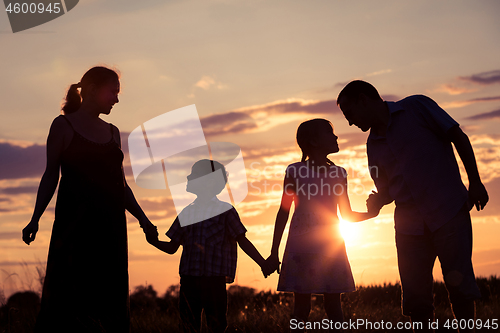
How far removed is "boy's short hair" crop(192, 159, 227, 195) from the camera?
497cm

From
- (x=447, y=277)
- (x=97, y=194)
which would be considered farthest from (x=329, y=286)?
(x=97, y=194)

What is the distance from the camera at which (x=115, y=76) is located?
4.18 meters

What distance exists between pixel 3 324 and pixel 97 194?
3.89m

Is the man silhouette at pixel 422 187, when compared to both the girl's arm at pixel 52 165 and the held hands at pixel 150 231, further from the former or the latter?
the girl's arm at pixel 52 165

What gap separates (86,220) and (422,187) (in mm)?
2709

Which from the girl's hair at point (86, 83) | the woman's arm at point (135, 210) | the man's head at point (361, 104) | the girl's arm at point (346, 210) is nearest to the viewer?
the girl's hair at point (86, 83)

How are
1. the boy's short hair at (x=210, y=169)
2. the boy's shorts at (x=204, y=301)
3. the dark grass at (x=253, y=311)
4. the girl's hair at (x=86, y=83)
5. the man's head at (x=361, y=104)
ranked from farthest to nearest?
1. the dark grass at (x=253, y=311)
2. the boy's short hair at (x=210, y=169)
3. the boy's shorts at (x=204, y=301)
4. the man's head at (x=361, y=104)
5. the girl's hair at (x=86, y=83)

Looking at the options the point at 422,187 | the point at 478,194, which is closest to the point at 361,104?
the point at 422,187

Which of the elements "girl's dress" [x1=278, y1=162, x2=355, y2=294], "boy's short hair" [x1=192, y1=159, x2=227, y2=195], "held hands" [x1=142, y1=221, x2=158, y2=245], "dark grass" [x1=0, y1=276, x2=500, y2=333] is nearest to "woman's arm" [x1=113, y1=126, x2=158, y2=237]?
"held hands" [x1=142, y1=221, x2=158, y2=245]

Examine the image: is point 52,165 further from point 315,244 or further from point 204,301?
point 315,244

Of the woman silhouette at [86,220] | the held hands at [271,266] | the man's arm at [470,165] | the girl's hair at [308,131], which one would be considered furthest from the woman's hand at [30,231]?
the man's arm at [470,165]

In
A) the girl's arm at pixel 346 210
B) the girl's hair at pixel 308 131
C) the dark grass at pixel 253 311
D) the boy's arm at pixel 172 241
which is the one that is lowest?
the dark grass at pixel 253 311

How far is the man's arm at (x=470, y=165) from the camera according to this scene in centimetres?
370

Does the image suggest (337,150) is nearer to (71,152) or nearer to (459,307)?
(459,307)
